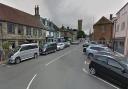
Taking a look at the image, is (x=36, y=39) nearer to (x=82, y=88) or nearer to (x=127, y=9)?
(x=127, y=9)

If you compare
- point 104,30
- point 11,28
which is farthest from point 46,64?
point 104,30

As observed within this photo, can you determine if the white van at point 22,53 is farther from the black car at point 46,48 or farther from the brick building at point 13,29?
the brick building at point 13,29

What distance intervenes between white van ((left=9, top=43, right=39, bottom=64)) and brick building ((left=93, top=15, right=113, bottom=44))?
33485mm

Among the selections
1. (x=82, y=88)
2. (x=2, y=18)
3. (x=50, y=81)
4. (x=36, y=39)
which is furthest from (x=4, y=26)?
(x=82, y=88)

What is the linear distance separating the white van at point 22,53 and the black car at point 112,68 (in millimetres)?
9216

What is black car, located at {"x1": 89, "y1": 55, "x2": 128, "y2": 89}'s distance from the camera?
8.40 metres

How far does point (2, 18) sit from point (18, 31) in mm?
4917

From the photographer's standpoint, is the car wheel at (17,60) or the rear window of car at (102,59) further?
the car wheel at (17,60)

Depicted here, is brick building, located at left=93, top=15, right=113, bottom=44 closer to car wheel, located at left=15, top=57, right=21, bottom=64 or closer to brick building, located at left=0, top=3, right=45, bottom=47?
brick building, located at left=0, top=3, right=45, bottom=47

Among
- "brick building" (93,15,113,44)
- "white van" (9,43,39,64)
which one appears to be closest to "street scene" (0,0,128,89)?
"white van" (9,43,39,64)

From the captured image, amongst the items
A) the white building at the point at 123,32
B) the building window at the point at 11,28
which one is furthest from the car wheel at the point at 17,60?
the white building at the point at 123,32

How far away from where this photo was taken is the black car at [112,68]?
331 inches

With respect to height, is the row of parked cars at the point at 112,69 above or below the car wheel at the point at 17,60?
above

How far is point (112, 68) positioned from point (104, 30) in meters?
43.2
